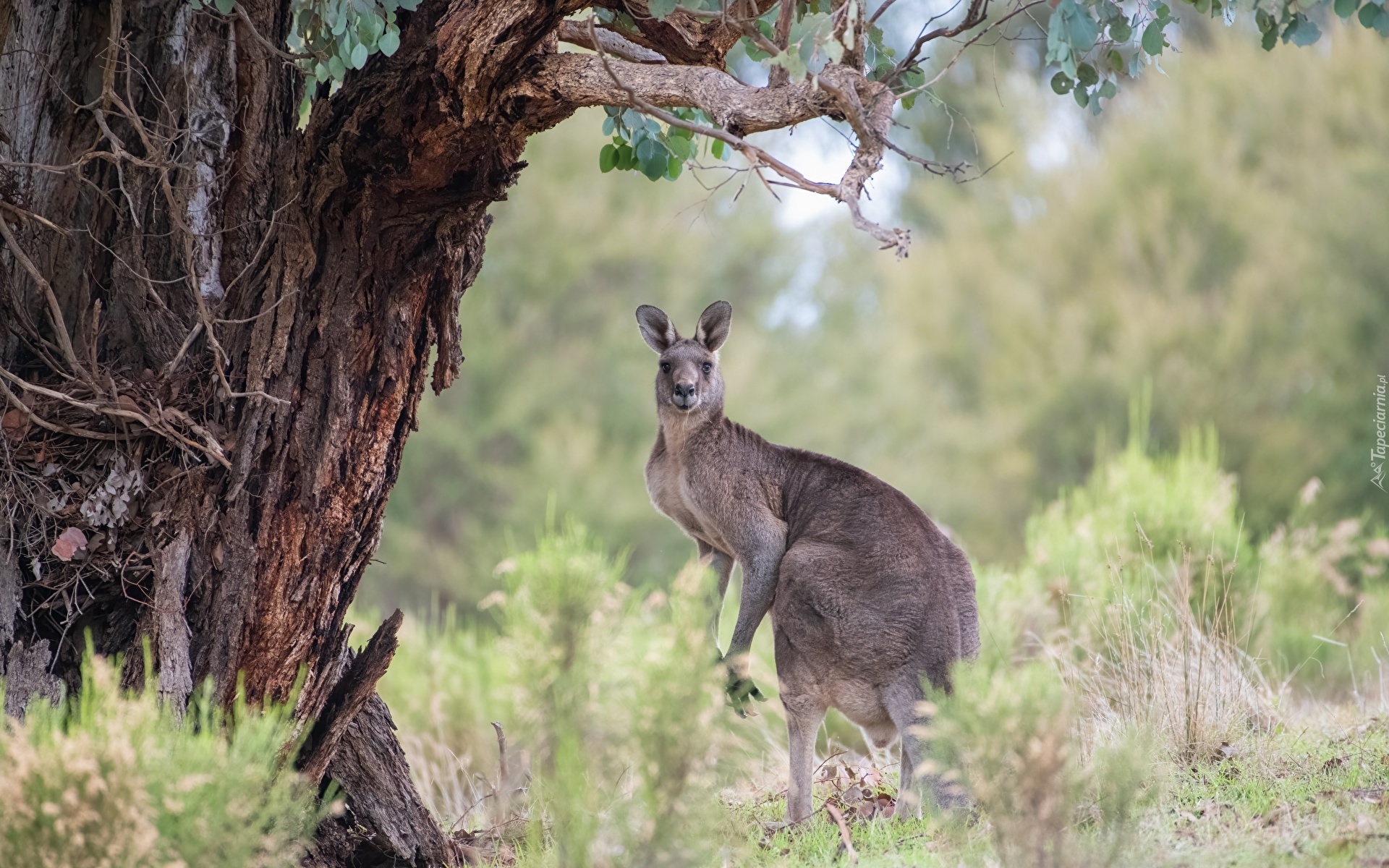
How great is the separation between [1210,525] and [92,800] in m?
6.51

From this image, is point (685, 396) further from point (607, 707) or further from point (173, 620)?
point (607, 707)

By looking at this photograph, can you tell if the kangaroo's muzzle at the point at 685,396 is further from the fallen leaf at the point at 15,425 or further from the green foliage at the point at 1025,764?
the green foliage at the point at 1025,764

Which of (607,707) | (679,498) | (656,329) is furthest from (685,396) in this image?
(607,707)

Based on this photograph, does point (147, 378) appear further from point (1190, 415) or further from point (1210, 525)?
point (1190, 415)

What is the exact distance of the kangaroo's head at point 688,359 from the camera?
19.7 ft

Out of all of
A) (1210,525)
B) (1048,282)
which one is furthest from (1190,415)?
(1210,525)

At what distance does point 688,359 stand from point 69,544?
274 cm

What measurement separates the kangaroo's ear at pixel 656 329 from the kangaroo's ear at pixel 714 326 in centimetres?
13

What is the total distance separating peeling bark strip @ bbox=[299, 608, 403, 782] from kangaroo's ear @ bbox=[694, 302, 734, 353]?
2.10 m

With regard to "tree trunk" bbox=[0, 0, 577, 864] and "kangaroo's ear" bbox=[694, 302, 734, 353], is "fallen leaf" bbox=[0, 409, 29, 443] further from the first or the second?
"kangaroo's ear" bbox=[694, 302, 734, 353]

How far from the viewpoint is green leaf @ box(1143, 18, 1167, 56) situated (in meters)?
4.29

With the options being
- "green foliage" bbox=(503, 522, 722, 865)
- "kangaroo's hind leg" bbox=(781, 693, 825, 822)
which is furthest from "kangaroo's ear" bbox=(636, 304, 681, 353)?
"green foliage" bbox=(503, 522, 722, 865)

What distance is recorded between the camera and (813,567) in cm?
533

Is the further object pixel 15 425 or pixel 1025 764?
pixel 15 425
